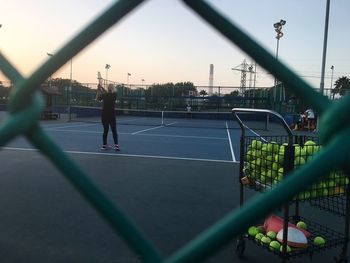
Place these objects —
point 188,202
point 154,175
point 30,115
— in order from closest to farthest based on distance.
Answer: point 30,115 < point 188,202 < point 154,175

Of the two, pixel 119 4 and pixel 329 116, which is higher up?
pixel 119 4

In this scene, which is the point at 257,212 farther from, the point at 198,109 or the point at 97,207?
the point at 198,109

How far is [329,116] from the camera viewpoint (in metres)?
0.62

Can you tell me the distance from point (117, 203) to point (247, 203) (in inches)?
167

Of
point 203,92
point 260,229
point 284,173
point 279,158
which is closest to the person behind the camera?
point 284,173

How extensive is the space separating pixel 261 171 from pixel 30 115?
8.63 feet

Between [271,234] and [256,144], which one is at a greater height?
[256,144]

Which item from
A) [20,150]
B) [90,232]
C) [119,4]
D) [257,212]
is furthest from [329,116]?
[20,150]

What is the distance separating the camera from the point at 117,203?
475 cm

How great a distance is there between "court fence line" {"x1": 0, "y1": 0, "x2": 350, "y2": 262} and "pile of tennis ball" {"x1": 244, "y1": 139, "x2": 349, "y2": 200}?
2.22 metres

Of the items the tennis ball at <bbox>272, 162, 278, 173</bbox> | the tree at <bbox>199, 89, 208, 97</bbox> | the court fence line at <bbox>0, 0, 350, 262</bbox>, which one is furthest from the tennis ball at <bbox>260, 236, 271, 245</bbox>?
the tree at <bbox>199, 89, 208, 97</bbox>

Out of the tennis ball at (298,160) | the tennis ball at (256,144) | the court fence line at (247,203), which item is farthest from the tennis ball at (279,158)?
the court fence line at (247,203)

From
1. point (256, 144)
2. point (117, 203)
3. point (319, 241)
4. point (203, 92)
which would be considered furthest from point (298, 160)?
point (203, 92)

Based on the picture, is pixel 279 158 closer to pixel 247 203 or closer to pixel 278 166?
pixel 278 166
